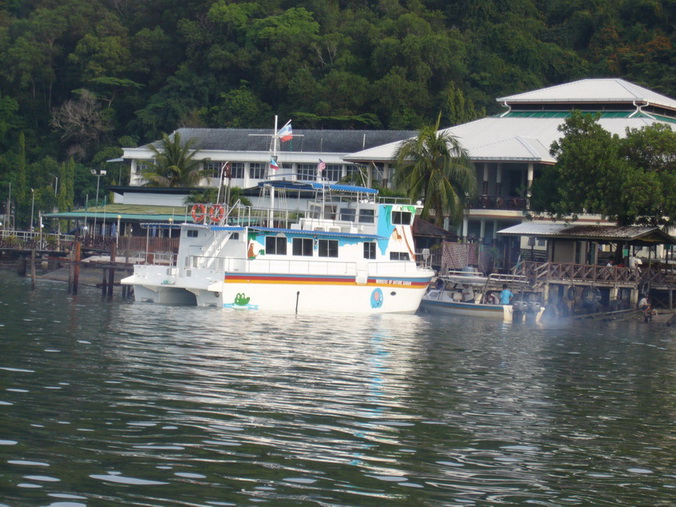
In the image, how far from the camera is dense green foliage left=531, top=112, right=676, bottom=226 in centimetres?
4856

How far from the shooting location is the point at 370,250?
44.9m

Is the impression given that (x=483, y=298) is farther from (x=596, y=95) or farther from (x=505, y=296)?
(x=596, y=95)

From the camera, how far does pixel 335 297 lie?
42.7 metres

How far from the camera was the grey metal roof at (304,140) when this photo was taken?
79.6 m

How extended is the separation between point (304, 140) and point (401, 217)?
124ft

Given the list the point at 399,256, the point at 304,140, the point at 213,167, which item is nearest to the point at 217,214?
the point at 399,256

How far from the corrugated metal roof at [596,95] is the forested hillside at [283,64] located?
1417 cm

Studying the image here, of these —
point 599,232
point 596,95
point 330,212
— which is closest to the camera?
point 330,212

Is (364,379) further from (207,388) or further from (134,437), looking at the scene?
(134,437)

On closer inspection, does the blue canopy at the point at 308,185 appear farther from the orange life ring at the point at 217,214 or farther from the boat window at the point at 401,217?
the orange life ring at the point at 217,214

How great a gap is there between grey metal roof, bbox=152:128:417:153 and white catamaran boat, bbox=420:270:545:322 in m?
29.9

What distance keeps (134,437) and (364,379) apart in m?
8.59

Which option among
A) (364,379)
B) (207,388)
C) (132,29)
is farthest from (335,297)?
(132,29)

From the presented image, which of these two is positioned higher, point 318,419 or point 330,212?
point 330,212
